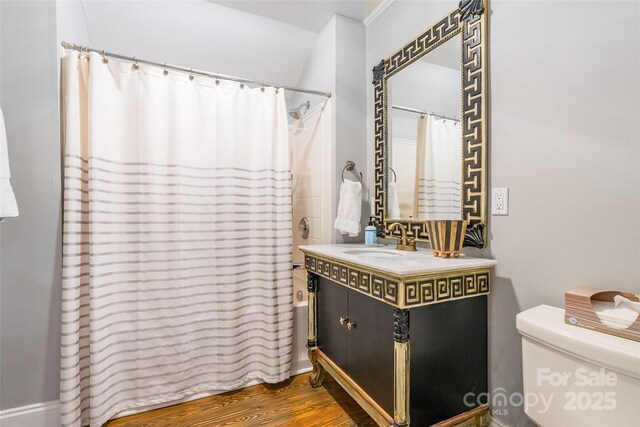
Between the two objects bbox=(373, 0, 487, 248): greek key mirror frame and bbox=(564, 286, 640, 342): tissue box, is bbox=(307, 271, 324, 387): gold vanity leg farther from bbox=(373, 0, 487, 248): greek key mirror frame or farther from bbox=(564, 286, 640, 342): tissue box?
bbox=(564, 286, 640, 342): tissue box

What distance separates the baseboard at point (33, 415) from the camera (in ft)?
4.62

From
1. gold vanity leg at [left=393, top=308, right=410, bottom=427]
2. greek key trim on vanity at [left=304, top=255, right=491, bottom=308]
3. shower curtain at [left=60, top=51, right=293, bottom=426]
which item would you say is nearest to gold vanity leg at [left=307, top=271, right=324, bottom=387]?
shower curtain at [left=60, top=51, right=293, bottom=426]

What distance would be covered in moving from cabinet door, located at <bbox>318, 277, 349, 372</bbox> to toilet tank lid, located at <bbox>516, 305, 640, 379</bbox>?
0.77 metres

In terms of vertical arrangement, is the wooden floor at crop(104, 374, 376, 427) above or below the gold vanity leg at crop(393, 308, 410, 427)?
below

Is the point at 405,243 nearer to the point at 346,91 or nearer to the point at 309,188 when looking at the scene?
the point at 309,188

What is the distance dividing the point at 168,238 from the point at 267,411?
1092mm

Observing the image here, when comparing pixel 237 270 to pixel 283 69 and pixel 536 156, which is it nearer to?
pixel 536 156

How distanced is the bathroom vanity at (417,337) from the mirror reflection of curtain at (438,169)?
0.35m

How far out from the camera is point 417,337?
117cm

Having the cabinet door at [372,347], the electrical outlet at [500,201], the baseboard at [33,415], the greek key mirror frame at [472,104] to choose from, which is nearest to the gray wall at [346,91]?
the greek key mirror frame at [472,104]

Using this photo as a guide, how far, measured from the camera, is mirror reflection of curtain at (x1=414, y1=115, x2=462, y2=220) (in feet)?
4.82

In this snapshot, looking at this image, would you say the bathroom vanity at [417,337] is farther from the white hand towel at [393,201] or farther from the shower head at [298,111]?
the shower head at [298,111]

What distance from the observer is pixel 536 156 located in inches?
45.8

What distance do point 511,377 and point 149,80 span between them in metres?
2.27
